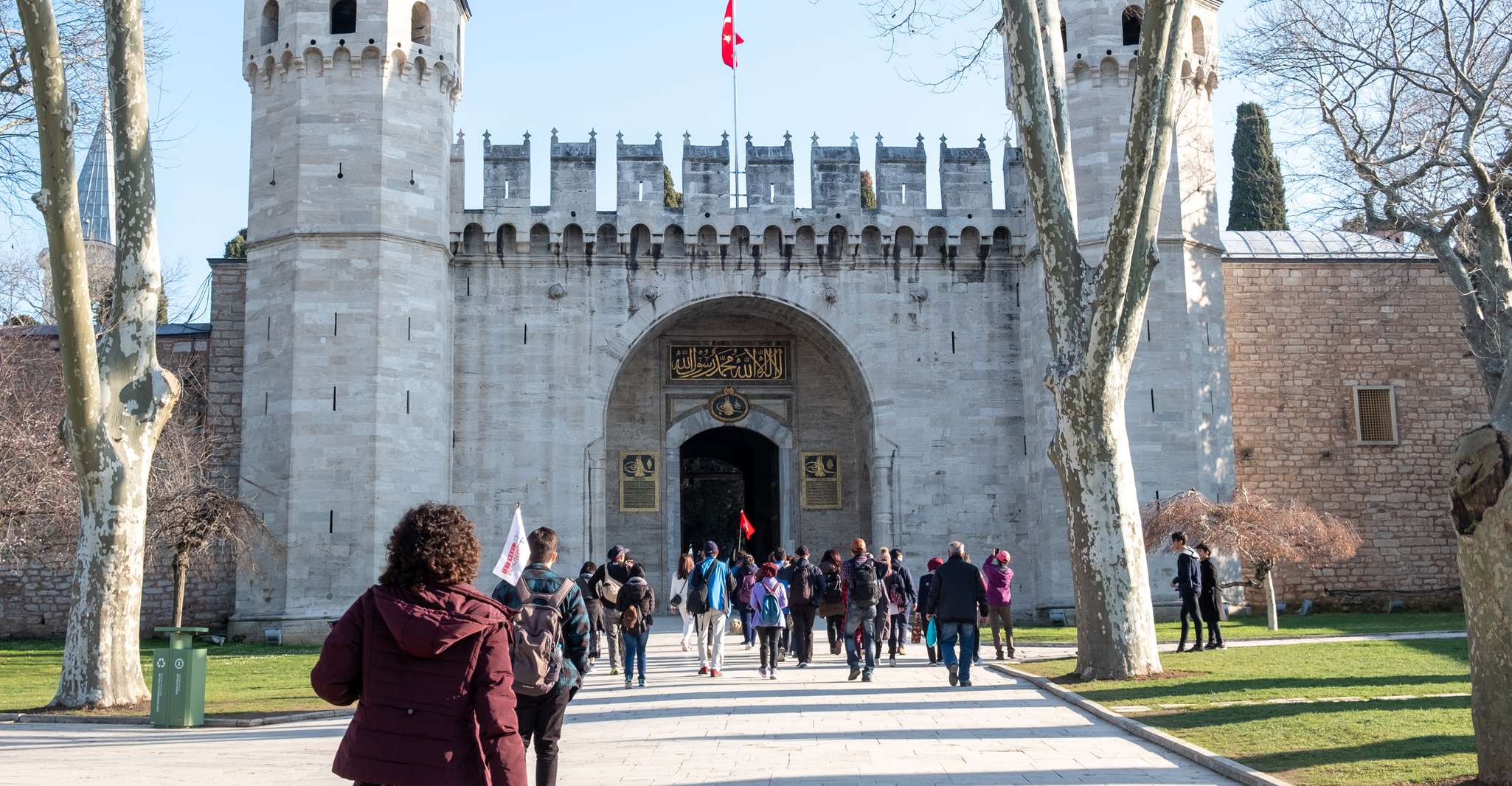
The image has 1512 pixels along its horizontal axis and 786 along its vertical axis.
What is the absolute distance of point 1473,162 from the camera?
15516mm

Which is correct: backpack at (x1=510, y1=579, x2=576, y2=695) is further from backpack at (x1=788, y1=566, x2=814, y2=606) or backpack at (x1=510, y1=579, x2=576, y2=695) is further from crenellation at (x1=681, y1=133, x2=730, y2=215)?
crenellation at (x1=681, y1=133, x2=730, y2=215)

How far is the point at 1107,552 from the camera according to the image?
11.5 meters

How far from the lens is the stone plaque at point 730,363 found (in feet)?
78.1

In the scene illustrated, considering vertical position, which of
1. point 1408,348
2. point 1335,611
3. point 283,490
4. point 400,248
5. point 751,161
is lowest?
point 1335,611

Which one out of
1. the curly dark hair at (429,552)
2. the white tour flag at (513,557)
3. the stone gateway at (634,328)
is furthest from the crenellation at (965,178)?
the curly dark hair at (429,552)

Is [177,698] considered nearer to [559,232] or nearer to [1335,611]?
[559,232]

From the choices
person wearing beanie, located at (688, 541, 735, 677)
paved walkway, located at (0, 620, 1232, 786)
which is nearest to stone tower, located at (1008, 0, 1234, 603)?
person wearing beanie, located at (688, 541, 735, 677)

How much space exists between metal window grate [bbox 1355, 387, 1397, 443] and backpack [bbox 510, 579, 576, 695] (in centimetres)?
1972

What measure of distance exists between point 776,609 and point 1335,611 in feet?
41.5

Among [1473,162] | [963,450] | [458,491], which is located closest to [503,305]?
[458,491]

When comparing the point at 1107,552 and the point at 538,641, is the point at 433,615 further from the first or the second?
the point at 1107,552

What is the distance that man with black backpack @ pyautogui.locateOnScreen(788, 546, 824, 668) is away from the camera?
1405cm

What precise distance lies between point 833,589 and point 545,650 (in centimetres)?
874

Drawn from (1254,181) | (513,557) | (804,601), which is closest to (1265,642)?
(804,601)
